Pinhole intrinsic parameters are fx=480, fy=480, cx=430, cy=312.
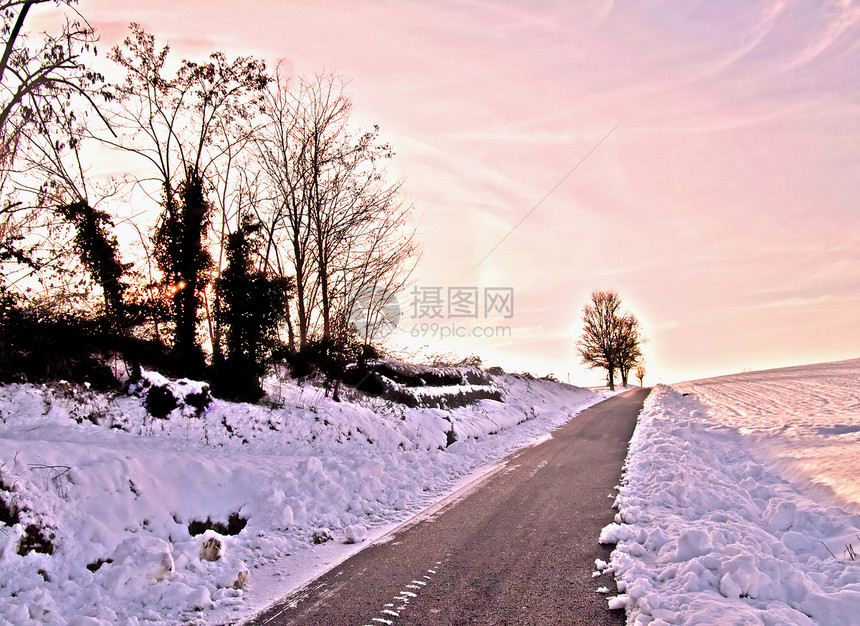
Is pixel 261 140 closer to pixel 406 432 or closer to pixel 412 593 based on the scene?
pixel 406 432

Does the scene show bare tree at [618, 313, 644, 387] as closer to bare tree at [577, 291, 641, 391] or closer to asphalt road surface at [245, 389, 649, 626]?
bare tree at [577, 291, 641, 391]

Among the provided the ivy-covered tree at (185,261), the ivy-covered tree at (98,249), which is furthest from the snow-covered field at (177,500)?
the ivy-covered tree at (98,249)

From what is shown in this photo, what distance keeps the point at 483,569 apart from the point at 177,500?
3.93 meters

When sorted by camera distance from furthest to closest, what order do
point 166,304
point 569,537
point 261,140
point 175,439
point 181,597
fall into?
point 261,140 → point 166,304 → point 175,439 → point 569,537 → point 181,597

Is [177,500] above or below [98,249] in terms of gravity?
below

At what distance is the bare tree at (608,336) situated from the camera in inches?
2238

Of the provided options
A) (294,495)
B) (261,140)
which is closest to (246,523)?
(294,495)

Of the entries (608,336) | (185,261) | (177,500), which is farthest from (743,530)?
(608,336)

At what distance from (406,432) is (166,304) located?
6853 millimetres

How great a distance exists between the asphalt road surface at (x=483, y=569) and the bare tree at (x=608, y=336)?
170 ft

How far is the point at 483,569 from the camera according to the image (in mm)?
4836

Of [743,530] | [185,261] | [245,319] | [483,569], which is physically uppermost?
[185,261]

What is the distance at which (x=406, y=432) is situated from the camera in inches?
480

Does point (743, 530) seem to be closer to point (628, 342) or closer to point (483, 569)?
point (483, 569)
